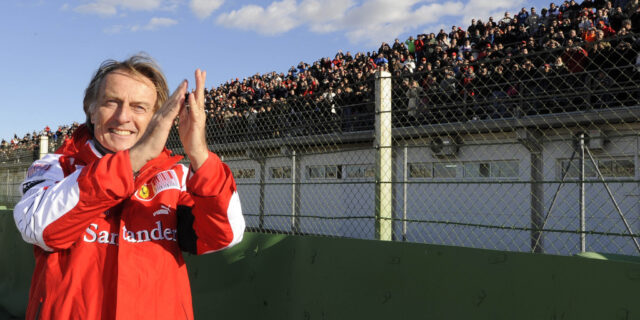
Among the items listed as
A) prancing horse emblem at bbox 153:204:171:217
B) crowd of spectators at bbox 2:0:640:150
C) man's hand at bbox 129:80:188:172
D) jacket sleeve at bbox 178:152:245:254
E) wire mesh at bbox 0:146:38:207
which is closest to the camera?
man's hand at bbox 129:80:188:172

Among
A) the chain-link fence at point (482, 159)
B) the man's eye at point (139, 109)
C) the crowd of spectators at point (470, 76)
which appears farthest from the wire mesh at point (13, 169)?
the man's eye at point (139, 109)

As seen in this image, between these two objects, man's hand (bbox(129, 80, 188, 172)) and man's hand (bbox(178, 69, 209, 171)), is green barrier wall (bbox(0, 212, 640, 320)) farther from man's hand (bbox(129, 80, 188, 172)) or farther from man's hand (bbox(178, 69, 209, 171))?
man's hand (bbox(129, 80, 188, 172))

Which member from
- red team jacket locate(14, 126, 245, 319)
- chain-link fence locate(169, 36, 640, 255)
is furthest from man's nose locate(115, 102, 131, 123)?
chain-link fence locate(169, 36, 640, 255)

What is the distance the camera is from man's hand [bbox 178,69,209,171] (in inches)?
51.6

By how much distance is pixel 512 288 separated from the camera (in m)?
2.40

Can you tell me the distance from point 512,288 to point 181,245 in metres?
1.56

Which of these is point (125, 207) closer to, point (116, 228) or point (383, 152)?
point (116, 228)

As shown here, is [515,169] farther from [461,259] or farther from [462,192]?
[461,259]

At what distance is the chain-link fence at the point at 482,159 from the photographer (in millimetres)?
6156

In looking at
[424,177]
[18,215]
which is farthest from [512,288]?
[424,177]

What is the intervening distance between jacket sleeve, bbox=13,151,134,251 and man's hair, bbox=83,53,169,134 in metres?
0.38

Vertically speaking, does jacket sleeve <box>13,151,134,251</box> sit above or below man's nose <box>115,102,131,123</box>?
below

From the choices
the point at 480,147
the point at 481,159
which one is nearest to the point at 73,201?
the point at 481,159

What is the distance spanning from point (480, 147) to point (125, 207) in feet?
41.0
